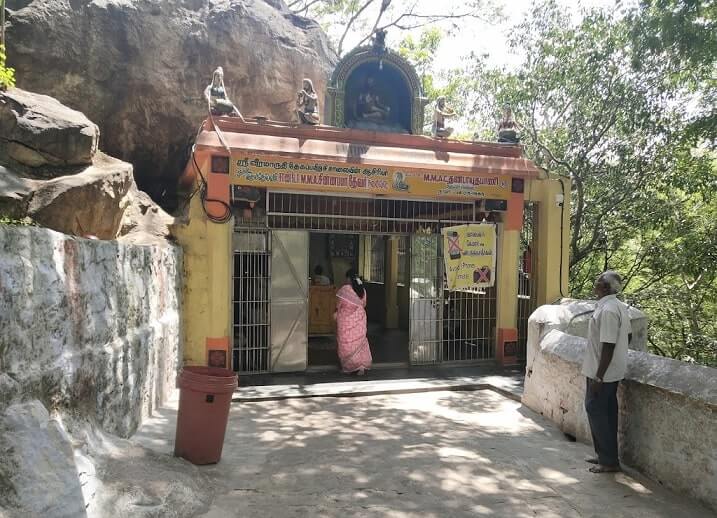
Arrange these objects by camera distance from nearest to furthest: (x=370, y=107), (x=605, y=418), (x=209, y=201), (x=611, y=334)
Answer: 1. (x=611, y=334)
2. (x=605, y=418)
3. (x=209, y=201)
4. (x=370, y=107)

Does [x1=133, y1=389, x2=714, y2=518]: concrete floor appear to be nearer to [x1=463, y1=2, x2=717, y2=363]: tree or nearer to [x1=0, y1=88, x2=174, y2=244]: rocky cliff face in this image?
[x1=0, y1=88, x2=174, y2=244]: rocky cliff face

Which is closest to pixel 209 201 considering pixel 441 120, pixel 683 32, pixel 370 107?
pixel 370 107

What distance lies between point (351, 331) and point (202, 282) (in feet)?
7.34

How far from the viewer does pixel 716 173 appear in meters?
9.20

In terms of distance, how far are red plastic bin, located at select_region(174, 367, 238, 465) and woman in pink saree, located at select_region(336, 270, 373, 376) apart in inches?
143

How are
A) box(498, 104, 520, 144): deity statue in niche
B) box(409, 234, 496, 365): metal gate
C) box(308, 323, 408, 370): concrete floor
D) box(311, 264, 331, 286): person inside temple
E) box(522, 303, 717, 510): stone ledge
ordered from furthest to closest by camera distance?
1. box(311, 264, 331, 286): person inside temple
2. box(498, 104, 520, 144): deity statue in niche
3. box(308, 323, 408, 370): concrete floor
4. box(409, 234, 496, 365): metal gate
5. box(522, 303, 717, 510): stone ledge

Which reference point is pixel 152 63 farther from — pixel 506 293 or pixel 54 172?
pixel 506 293

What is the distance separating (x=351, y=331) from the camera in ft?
25.3

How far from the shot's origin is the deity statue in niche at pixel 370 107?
8.77m

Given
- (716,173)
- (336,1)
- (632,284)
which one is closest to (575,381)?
(716,173)

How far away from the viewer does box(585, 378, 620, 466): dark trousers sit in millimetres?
4016

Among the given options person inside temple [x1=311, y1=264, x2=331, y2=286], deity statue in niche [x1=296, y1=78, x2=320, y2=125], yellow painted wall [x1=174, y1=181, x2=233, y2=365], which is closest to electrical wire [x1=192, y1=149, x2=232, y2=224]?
yellow painted wall [x1=174, y1=181, x2=233, y2=365]

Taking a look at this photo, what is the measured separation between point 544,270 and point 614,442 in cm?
492

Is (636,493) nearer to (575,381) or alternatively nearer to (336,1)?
(575,381)
